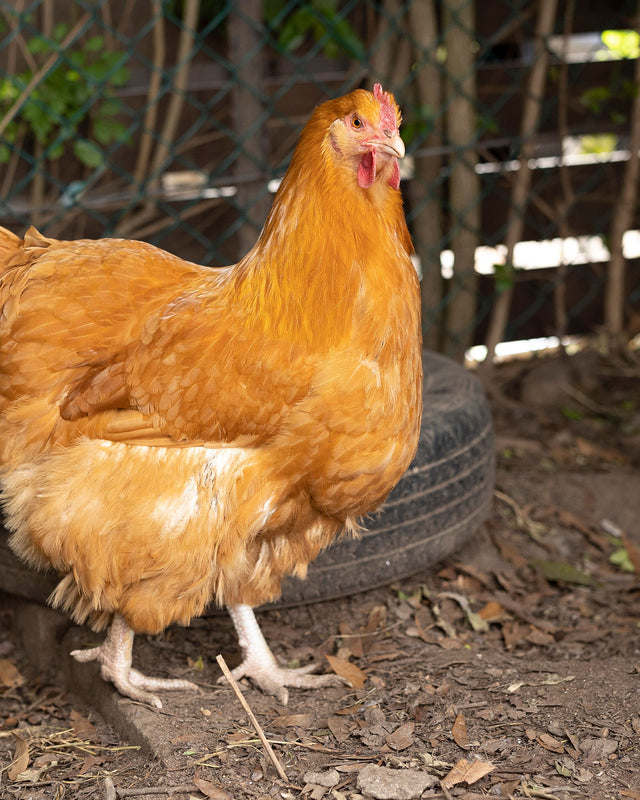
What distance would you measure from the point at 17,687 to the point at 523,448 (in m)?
2.68

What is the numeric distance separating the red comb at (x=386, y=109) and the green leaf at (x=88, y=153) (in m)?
2.47

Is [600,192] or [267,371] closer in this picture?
[267,371]

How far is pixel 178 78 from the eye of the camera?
4.63m

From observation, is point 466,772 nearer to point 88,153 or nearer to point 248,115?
point 248,115

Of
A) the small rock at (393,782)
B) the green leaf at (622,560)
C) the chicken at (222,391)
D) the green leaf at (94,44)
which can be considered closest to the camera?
the small rock at (393,782)

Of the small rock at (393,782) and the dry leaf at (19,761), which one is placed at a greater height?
the small rock at (393,782)

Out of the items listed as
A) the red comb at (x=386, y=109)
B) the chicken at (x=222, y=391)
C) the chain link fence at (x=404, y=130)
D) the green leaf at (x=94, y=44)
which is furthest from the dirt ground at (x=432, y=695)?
the green leaf at (x=94, y=44)

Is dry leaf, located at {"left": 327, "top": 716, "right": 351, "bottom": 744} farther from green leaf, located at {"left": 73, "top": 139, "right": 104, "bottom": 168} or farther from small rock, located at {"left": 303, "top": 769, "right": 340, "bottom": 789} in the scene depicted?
green leaf, located at {"left": 73, "top": 139, "right": 104, "bottom": 168}

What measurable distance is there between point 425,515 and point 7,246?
5.41 feet

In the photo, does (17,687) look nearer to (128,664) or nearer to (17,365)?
(128,664)

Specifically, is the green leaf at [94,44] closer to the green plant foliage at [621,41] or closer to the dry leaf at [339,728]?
the green plant foliage at [621,41]

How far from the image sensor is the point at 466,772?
216cm

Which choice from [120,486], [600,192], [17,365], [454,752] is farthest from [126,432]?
[600,192]

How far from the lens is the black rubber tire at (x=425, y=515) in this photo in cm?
301
